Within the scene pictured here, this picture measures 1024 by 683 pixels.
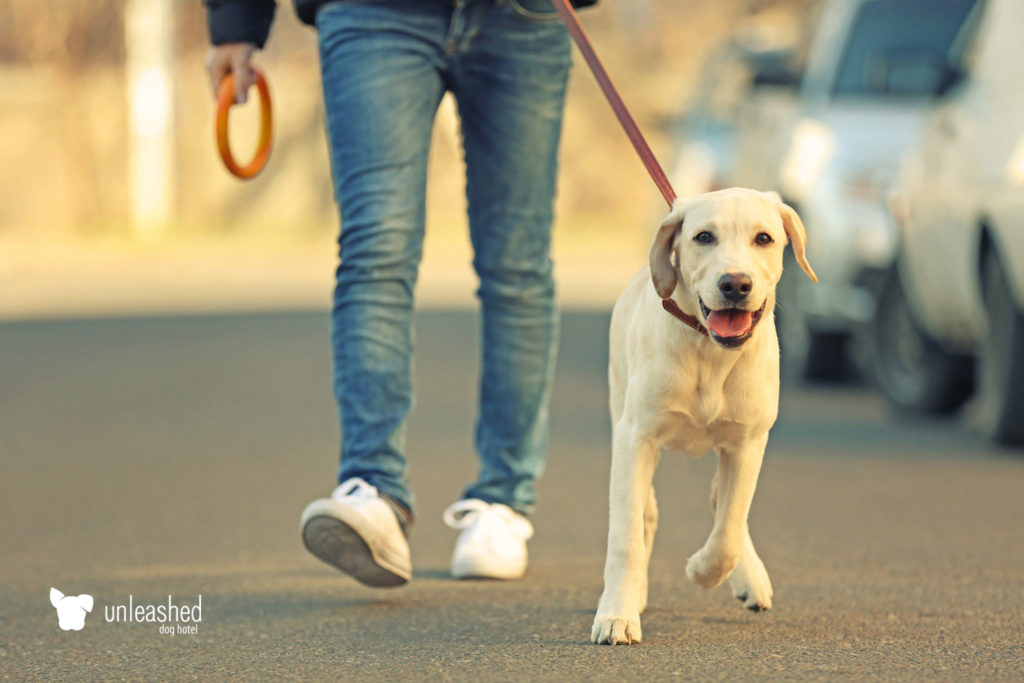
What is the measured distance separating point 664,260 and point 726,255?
0.53 feet

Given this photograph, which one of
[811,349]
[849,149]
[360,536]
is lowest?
[811,349]

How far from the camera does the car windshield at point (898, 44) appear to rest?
31.4ft

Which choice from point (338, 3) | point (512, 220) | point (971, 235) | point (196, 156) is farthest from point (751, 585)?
point (196, 156)

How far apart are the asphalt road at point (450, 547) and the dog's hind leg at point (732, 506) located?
0.16 metres

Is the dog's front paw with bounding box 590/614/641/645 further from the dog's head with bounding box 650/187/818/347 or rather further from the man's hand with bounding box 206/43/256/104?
the man's hand with bounding box 206/43/256/104

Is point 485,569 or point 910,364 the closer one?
point 485,569

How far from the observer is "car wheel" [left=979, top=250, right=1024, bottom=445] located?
21.9 ft

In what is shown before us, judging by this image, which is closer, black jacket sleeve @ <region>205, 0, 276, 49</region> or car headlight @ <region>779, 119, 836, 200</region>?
black jacket sleeve @ <region>205, 0, 276, 49</region>

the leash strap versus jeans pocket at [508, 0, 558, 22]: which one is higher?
jeans pocket at [508, 0, 558, 22]

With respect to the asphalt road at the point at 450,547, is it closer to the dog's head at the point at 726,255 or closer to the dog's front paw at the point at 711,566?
the dog's front paw at the point at 711,566

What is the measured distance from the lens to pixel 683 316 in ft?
11.9

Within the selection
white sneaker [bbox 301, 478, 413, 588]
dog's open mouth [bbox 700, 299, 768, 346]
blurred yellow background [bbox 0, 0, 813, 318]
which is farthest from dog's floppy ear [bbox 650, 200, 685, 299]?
blurred yellow background [bbox 0, 0, 813, 318]

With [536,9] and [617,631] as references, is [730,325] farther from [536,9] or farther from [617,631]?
[536,9]

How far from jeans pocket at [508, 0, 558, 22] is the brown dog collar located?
3.68 feet
